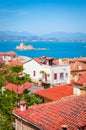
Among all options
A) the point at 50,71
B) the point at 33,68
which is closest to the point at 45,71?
the point at 50,71

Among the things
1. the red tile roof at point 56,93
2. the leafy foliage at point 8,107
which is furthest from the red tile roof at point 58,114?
the red tile roof at point 56,93

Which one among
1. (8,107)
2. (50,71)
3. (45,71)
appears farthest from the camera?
(45,71)

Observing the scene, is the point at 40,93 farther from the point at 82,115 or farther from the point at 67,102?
the point at 82,115

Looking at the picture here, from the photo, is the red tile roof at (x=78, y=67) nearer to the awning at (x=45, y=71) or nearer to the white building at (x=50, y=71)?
the white building at (x=50, y=71)

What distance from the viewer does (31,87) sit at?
3691 centimetres

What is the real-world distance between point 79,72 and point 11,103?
3209 centimetres

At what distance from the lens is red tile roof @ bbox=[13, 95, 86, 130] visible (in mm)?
13477

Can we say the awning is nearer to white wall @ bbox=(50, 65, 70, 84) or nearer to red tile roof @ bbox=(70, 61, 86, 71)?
white wall @ bbox=(50, 65, 70, 84)

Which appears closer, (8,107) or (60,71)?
(8,107)

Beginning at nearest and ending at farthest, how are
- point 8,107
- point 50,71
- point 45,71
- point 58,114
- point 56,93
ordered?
1. point 58,114
2. point 8,107
3. point 56,93
4. point 50,71
5. point 45,71

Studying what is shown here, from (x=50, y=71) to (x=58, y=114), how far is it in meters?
31.3

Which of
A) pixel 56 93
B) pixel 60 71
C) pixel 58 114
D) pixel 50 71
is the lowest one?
pixel 56 93

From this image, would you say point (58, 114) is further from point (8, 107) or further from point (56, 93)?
point (56, 93)

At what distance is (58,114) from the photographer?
14508 mm
